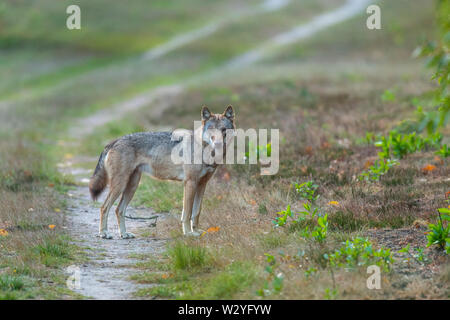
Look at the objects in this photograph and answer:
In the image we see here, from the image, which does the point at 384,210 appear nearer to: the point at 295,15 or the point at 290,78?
the point at 290,78

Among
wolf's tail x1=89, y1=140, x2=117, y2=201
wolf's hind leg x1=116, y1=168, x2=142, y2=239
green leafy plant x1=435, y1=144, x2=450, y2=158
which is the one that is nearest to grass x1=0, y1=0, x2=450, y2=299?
green leafy plant x1=435, y1=144, x2=450, y2=158

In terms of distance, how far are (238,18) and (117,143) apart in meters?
50.1

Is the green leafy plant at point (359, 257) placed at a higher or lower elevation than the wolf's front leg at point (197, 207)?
lower

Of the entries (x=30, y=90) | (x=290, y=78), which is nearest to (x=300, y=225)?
(x=290, y=78)

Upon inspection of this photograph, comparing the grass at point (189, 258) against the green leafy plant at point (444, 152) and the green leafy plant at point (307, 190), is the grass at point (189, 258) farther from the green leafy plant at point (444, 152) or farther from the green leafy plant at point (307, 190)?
the green leafy plant at point (444, 152)

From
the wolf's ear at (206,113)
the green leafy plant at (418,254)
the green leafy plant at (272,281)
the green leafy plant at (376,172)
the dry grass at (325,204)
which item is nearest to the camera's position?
the green leafy plant at (272,281)

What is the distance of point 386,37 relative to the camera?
44.7 metres

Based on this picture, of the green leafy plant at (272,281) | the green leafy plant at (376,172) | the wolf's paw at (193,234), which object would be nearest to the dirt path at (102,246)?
the wolf's paw at (193,234)

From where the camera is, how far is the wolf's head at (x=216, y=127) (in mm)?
9938

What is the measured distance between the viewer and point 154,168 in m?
10.5

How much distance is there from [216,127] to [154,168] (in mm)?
1345

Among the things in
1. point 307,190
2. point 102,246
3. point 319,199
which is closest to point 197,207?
point 102,246

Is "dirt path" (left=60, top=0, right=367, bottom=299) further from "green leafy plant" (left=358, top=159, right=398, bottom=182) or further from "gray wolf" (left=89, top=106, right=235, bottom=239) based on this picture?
"green leafy plant" (left=358, top=159, right=398, bottom=182)

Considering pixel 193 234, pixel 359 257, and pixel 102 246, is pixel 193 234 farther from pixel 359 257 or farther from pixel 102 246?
pixel 359 257
